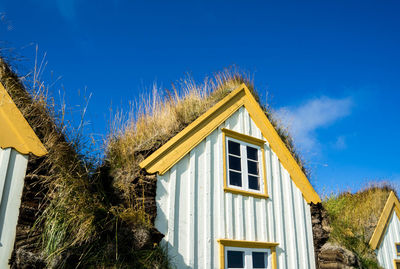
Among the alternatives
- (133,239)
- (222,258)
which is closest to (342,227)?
(222,258)

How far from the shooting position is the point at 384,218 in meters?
13.6

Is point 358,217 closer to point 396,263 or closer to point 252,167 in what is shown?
point 396,263

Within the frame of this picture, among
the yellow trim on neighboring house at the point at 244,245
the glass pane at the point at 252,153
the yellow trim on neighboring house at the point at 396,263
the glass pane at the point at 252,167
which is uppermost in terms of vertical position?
the glass pane at the point at 252,153

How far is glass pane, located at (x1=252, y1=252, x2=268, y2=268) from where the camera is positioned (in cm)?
763

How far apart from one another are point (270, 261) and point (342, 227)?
13.6 ft

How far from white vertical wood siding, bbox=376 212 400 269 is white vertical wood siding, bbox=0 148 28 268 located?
475 inches

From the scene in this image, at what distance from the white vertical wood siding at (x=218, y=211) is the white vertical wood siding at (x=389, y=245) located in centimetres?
547

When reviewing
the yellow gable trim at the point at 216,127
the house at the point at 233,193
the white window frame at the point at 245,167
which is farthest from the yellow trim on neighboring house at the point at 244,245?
the yellow gable trim at the point at 216,127

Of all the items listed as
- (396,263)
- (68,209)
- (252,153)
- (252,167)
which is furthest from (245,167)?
(396,263)

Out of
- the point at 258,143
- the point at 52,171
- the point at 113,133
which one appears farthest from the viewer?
the point at 258,143

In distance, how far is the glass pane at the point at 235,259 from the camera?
721 centimetres

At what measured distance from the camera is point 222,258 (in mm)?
6945

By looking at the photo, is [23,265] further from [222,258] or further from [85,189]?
[222,258]

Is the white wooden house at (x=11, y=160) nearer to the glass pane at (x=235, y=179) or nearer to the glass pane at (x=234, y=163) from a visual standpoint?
the glass pane at (x=235, y=179)
